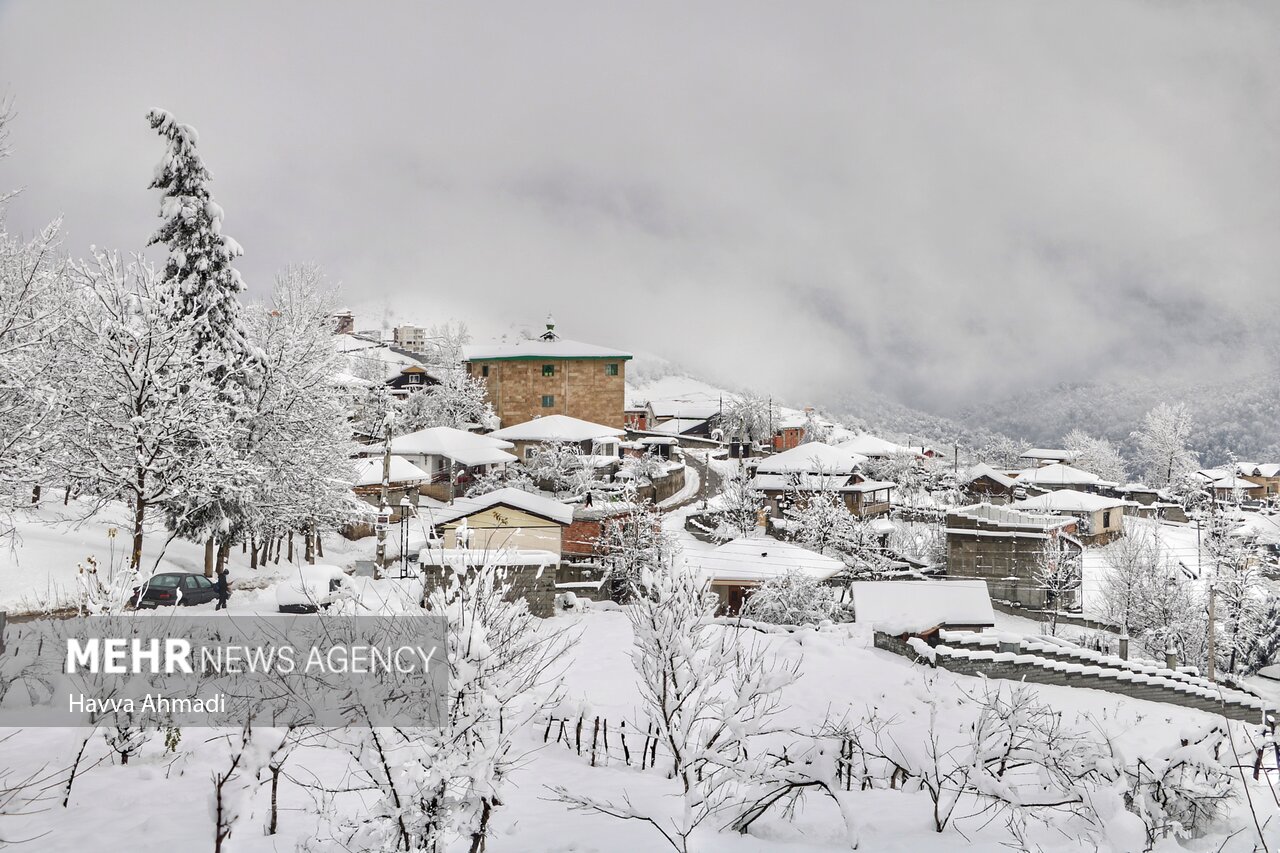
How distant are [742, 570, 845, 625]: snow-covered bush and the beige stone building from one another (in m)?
36.0

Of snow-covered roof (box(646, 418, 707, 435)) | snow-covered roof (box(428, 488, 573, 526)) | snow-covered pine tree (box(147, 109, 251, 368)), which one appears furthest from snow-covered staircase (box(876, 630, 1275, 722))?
snow-covered roof (box(646, 418, 707, 435))

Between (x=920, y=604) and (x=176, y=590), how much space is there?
17.1m

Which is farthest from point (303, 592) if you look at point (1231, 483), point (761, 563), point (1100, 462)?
point (1100, 462)

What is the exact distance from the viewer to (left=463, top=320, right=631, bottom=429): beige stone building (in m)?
55.2

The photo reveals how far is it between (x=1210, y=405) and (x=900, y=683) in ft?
673

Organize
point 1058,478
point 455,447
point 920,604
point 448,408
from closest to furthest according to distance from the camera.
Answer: point 920,604 < point 455,447 < point 448,408 < point 1058,478

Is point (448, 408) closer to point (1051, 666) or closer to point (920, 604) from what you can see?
point (920, 604)

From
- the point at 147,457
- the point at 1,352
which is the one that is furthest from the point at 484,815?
the point at 147,457

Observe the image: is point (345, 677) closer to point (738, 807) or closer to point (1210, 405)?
point (738, 807)

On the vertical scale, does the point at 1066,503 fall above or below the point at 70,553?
above

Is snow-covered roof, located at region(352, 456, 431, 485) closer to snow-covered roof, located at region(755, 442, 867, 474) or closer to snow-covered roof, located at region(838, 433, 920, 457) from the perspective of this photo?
snow-covered roof, located at region(755, 442, 867, 474)

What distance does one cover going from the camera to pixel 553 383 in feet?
182

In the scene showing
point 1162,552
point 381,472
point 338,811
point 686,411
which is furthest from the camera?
point 686,411

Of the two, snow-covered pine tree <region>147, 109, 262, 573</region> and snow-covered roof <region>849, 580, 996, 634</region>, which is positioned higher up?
snow-covered pine tree <region>147, 109, 262, 573</region>
